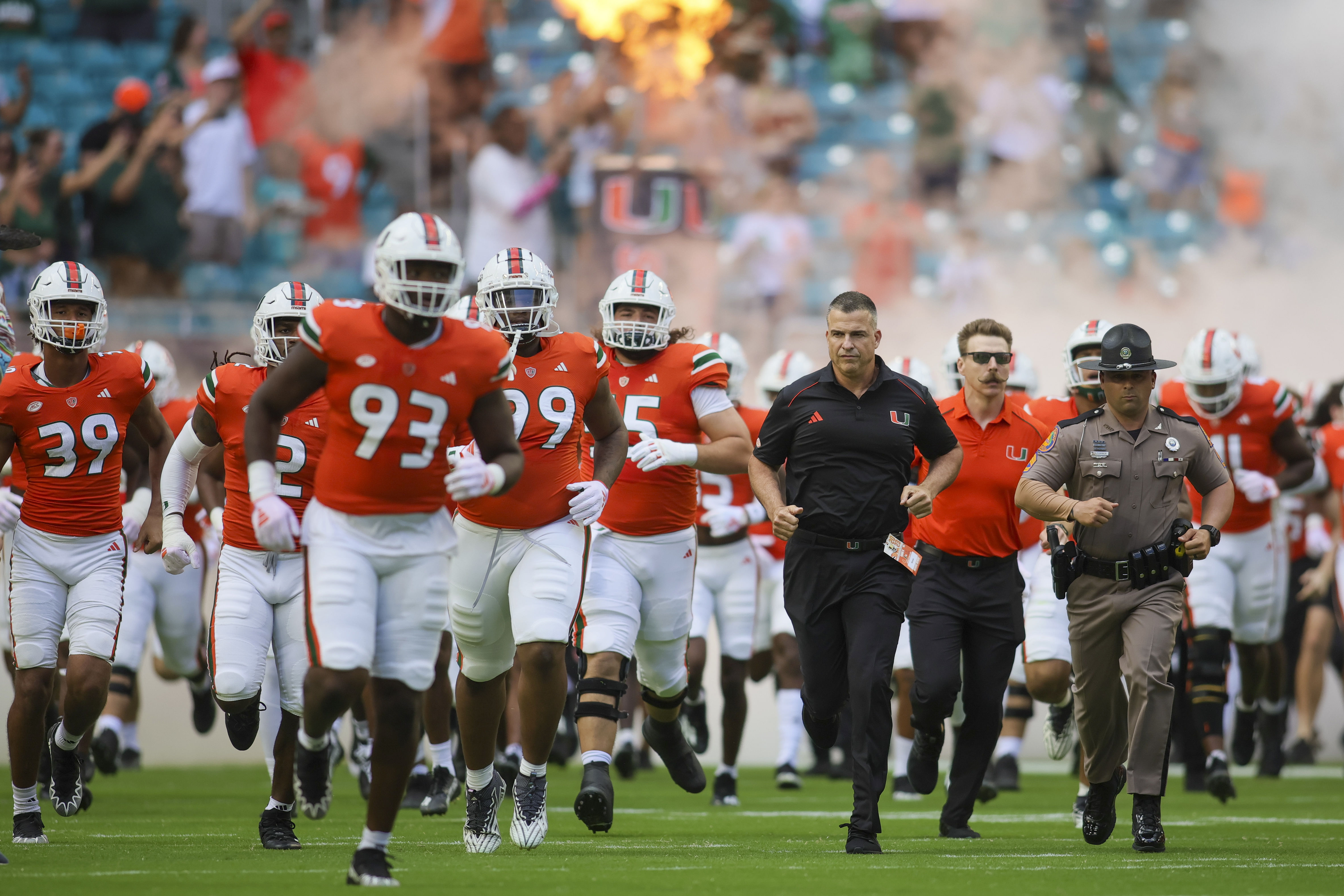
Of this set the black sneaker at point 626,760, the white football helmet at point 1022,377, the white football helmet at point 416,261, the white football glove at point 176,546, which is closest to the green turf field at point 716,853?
the white football glove at point 176,546

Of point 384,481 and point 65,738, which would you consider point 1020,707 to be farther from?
point 384,481

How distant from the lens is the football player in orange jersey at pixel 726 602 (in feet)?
32.2

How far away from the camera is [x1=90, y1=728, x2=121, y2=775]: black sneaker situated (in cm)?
1019

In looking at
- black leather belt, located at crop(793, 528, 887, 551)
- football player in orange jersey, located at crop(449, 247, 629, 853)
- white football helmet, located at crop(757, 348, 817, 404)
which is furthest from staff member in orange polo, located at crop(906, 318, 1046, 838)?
white football helmet, located at crop(757, 348, 817, 404)

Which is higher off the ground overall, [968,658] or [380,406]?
[380,406]

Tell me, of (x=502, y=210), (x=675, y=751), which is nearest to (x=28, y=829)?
(x=675, y=751)

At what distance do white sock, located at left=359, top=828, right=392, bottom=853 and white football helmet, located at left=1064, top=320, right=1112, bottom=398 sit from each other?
16.3 feet

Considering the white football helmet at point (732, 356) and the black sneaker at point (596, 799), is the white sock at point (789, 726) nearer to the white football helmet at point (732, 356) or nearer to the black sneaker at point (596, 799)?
the white football helmet at point (732, 356)

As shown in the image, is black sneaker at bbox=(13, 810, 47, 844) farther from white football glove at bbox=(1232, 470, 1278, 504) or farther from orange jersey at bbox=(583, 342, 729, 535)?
white football glove at bbox=(1232, 470, 1278, 504)

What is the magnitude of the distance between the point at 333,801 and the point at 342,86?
35.7ft

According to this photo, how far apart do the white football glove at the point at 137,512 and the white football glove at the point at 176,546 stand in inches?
19.5

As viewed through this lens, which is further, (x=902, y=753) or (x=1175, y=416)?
(x=902, y=753)

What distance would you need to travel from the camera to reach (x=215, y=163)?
666 inches

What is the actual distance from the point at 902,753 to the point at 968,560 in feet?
10.9
